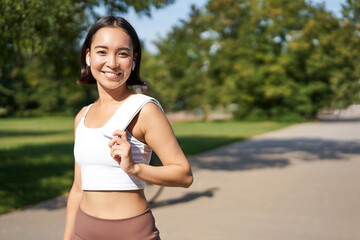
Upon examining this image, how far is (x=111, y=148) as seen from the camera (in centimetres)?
152

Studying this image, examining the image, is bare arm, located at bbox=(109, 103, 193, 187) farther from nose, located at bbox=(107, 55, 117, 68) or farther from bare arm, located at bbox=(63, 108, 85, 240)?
bare arm, located at bbox=(63, 108, 85, 240)

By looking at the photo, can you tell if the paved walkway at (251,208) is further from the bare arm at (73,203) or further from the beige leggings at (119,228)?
the beige leggings at (119,228)

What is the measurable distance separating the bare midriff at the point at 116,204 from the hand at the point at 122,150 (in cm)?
21

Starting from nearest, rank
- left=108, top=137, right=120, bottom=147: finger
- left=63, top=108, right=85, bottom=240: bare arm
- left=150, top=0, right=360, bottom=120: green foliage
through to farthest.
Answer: left=108, top=137, right=120, bottom=147: finger → left=63, top=108, right=85, bottom=240: bare arm → left=150, top=0, right=360, bottom=120: green foliage

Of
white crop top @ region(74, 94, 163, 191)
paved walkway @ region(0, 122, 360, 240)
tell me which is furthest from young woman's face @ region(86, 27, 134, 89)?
paved walkway @ region(0, 122, 360, 240)

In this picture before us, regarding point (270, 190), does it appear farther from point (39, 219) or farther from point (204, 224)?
point (39, 219)

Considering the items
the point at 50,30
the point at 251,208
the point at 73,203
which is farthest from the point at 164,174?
the point at 50,30

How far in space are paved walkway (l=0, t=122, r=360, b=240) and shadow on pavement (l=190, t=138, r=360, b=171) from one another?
21 centimetres

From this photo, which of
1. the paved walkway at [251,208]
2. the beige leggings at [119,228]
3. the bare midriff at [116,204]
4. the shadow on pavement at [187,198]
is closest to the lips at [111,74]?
the bare midriff at [116,204]

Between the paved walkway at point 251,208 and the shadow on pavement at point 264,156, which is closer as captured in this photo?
the paved walkway at point 251,208

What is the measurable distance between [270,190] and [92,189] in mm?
7109

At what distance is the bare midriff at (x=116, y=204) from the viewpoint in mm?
1694

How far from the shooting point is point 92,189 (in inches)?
67.9

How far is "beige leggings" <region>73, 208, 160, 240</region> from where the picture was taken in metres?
1.70
